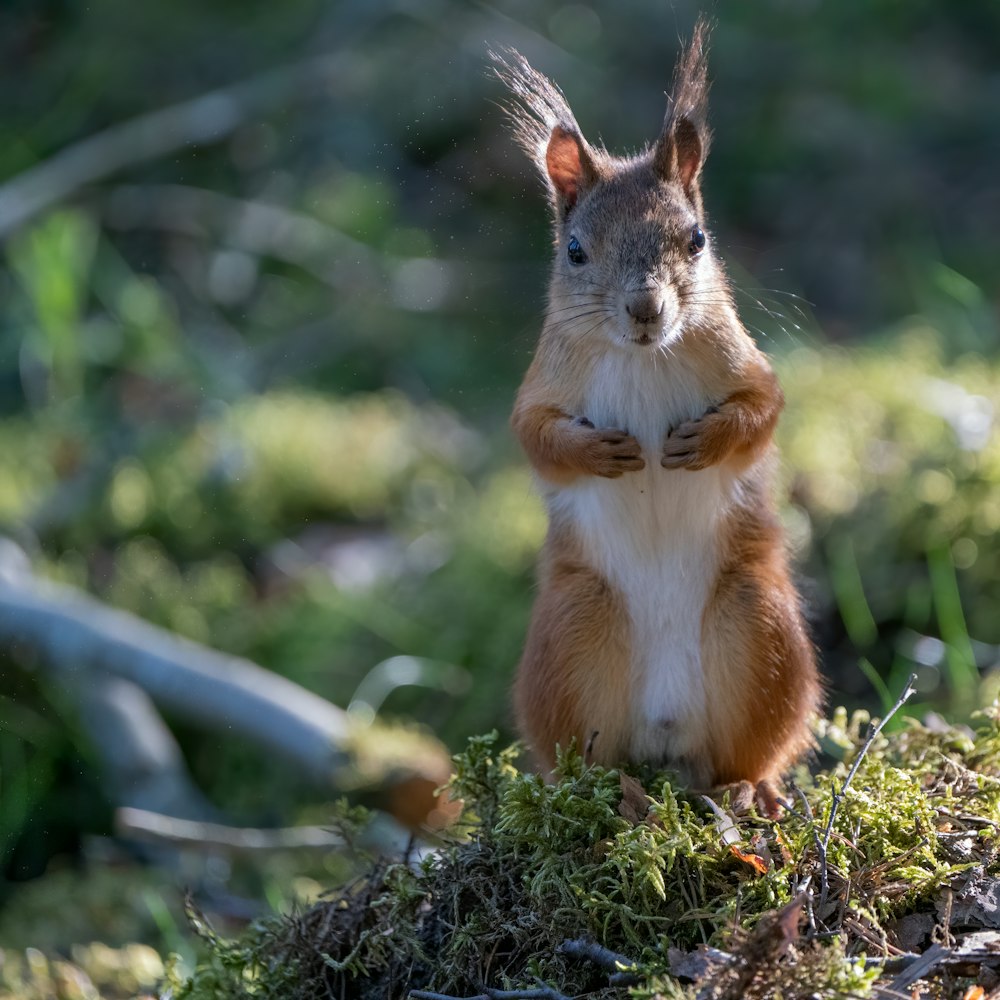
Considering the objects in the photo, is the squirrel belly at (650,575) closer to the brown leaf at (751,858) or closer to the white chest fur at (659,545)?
the white chest fur at (659,545)

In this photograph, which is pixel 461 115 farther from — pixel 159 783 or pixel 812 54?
pixel 159 783

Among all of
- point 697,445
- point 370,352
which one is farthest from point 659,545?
point 370,352

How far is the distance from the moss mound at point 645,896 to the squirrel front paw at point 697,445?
0.63 meters

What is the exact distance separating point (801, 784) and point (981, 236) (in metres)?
Answer: 5.66

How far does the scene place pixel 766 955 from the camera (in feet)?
6.38

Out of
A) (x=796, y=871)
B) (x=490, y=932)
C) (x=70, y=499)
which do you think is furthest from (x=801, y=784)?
(x=70, y=499)

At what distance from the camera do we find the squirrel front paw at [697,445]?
2625 millimetres

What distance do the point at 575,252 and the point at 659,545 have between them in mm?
673

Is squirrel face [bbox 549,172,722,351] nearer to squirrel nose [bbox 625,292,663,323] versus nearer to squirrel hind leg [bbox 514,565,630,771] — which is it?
squirrel nose [bbox 625,292,663,323]

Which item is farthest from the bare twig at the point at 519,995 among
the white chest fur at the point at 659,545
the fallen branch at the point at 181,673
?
the fallen branch at the point at 181,673

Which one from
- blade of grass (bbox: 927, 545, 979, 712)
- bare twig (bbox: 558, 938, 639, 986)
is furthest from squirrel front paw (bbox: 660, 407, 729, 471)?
blade of grass (bbox: 927, 545, 979, 712)

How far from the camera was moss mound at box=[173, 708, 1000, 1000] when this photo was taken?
2.14 metres

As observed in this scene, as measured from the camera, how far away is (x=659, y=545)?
8.95 feet

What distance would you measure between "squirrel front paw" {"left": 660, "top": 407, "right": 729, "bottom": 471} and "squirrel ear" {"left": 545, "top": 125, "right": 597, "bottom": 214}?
2.21ft
